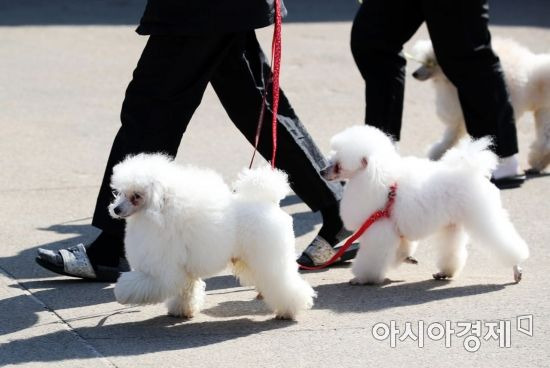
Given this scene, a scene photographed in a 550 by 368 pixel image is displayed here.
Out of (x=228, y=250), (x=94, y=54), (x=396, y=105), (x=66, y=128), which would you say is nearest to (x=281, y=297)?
(x=228, y=250)

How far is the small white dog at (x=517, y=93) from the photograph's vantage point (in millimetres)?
7371

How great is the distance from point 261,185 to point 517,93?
330 centimetres

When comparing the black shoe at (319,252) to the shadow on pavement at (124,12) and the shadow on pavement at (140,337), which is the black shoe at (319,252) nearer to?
the shadow on pavement at (140,337)

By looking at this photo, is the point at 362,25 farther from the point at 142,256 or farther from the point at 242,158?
the point at 142,256

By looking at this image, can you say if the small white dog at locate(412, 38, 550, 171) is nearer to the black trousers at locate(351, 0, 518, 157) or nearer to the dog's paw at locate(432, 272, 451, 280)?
the black trousers at locate(351, 0, 518, 157)

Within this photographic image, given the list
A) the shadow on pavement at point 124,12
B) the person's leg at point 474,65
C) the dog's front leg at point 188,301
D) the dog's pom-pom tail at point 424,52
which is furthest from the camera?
the shadow on pavement at point 124,12

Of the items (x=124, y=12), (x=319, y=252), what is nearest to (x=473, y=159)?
(x=319, y=252)

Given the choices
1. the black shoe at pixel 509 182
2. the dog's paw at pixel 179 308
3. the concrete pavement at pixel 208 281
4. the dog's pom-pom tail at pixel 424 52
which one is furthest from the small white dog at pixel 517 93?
the dog's paw at pixel 179 308

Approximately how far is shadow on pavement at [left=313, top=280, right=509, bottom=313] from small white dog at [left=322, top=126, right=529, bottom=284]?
95 mm

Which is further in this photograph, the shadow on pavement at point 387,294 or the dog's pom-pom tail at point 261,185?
the shadow on pavement at point 387,294

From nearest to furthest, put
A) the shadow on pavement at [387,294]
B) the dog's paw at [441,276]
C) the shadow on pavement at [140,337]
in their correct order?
the shadow on pavement at [140,337] → the shadow on pavement at [387,294] → the dog's paw at [441,276]

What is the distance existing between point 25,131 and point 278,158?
327cm

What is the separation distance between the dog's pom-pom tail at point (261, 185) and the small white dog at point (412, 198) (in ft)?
2.12

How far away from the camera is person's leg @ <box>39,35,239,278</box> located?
5.01 m
